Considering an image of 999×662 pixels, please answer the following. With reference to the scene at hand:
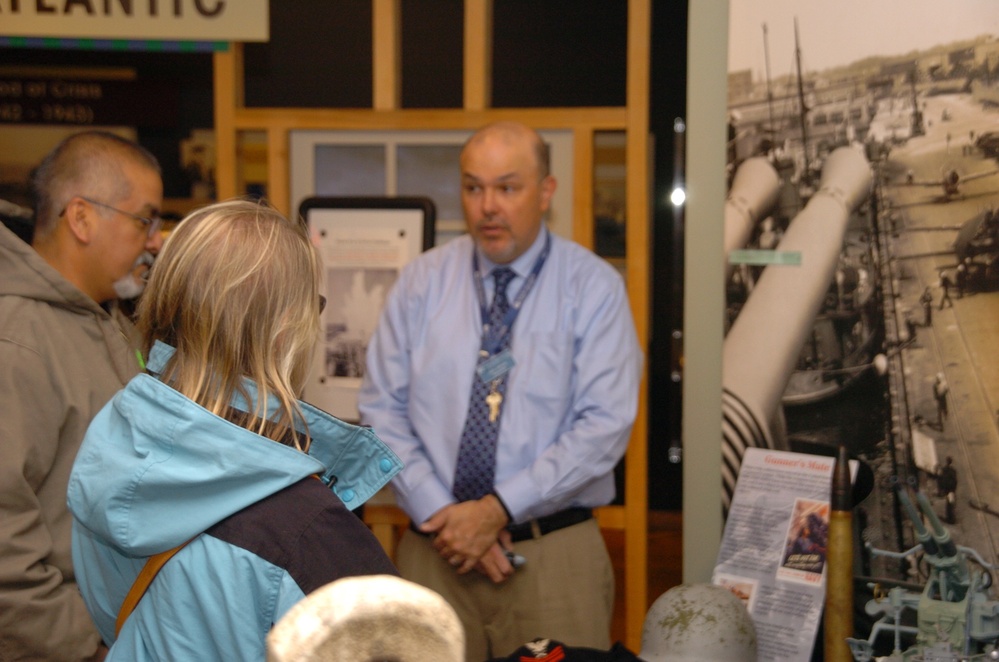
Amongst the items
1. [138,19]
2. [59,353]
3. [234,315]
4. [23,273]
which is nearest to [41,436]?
[59,353]

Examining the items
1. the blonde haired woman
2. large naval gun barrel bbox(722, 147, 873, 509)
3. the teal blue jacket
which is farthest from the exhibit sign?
the teal blue jacket

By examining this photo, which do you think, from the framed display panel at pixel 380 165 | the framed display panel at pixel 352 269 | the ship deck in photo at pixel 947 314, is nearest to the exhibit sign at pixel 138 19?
the framed display panel at pixel 380 165

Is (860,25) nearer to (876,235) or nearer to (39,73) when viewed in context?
(876,235)

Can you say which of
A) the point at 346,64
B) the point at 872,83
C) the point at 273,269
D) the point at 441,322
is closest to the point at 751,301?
the point at 872,83

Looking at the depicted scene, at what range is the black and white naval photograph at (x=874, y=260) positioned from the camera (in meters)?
2.39

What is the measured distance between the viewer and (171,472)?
3.65 feet

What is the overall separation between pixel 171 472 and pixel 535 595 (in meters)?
A: 1.61

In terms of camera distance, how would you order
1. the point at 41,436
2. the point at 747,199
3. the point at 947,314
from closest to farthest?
the point at 41,436
the point at 947,314
the point at 747,199

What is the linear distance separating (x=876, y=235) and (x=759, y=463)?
0.67 metres

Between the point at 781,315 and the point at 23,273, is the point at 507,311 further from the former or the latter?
the point at 23,273

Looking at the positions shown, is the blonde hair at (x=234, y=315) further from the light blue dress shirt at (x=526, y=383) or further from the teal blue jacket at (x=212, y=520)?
the light blue dress shirt at (x=526, y=383)

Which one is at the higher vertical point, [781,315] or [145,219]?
[145,219]

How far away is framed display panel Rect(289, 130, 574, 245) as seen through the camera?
3.53 m

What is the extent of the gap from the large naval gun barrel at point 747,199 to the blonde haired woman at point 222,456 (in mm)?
1648
